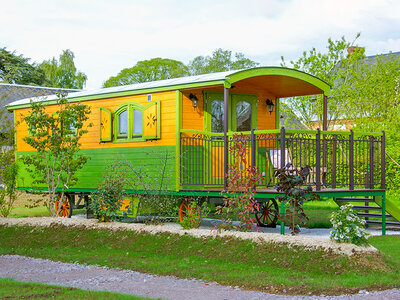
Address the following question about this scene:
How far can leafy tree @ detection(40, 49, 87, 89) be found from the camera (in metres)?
48.7

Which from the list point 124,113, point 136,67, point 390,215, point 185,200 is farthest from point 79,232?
point 136,67

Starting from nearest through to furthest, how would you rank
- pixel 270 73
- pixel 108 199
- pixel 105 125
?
pixel 108 199, pixel 270 73, pixel 105 125

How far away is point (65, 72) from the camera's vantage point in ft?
164

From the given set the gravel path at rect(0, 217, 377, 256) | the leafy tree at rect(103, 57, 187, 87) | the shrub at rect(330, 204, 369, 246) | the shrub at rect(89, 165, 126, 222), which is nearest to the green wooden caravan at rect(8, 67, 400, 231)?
the shrub at rect(89, 165, 126, 222)

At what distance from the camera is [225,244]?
8.81 metres

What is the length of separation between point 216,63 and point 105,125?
36.4 m

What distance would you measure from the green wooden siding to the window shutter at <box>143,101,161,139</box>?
306 millimetres

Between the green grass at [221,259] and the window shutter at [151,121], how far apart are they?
259cm

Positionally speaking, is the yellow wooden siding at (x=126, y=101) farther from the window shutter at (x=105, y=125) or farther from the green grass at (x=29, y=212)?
the green grass at (x=29, y=212)

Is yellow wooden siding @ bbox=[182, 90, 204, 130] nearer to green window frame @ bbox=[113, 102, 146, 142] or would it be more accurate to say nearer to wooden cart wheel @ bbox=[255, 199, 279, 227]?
green window frame @ bbox=[113, 102, 146, 142]

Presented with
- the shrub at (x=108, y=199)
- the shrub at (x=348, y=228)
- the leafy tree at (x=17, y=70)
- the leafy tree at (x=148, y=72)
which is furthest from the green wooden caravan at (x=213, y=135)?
the leafy tree at (x=148, y=72)

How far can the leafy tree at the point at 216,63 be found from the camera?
1891 inches

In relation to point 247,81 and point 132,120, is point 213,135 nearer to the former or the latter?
point 247,81

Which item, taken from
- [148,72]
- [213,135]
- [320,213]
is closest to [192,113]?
[213,135]
